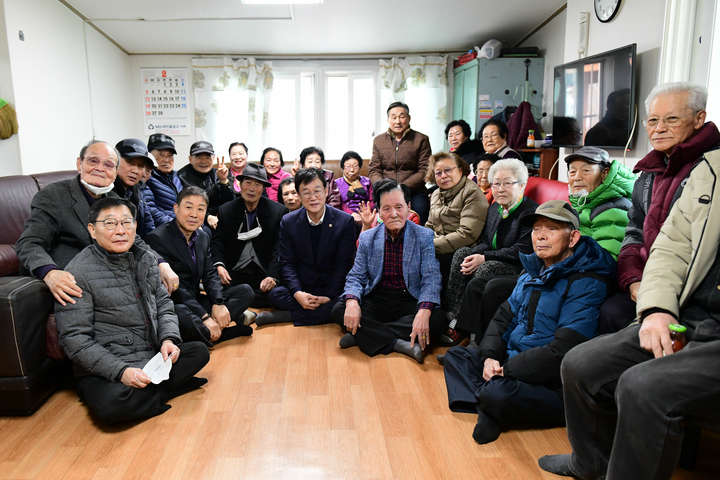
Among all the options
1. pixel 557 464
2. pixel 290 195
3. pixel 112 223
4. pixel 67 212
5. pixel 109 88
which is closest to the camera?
pixel 557 464

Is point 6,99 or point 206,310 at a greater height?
point 6,99

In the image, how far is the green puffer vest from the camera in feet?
7.41

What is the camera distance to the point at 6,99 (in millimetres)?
3691

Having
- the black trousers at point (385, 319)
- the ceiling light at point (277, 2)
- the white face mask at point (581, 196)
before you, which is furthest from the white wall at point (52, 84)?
the white face mask at point (581, 196)

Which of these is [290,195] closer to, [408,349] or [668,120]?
[408,349]

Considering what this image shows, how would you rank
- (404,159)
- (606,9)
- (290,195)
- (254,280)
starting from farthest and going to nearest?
(404,159) < (290,195) < (606,9) < (254,280)

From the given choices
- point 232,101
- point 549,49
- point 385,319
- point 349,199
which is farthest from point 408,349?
point 232,101

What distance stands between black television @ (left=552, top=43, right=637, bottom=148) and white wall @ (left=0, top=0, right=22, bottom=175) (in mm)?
4616

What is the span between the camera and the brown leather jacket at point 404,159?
444cm

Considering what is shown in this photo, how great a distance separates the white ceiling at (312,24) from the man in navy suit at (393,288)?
271 centimetres

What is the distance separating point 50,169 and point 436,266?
11.7ft

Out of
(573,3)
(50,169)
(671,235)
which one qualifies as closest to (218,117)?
(50,169)

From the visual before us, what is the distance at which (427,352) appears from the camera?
107 inches

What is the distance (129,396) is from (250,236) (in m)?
1.64
